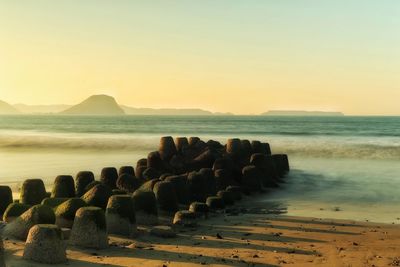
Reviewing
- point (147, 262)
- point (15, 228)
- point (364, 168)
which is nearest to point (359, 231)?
point (147, 262)

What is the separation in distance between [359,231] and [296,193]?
22.9ft

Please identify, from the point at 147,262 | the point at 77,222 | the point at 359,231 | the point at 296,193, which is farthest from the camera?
the point at 296,193

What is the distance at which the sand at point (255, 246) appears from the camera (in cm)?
980

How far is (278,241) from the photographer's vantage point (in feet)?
38.4

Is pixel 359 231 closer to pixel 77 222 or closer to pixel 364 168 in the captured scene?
pixel 77 222

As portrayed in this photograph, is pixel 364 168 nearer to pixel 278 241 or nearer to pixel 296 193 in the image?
pixel 296 193

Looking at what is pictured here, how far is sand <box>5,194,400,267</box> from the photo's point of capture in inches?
386

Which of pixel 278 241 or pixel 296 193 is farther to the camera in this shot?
pixel 296 193

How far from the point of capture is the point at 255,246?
11.1 metres

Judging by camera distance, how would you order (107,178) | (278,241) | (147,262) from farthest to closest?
(107,178) < (278,241) < (147,262)

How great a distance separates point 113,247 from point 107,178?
755cm

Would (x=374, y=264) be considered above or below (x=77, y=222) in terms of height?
below

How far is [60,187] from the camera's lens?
15.4 metres

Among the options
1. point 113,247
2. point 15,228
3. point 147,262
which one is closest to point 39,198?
point 15,228
